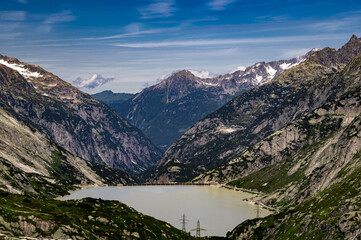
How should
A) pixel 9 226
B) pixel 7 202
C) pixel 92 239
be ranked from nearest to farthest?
pixel 9 226 < pixel 92 239 < pixel 7 202

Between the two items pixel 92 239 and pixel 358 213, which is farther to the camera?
pixel 358 213

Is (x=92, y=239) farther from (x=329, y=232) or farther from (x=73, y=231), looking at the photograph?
(x=329, y=232)

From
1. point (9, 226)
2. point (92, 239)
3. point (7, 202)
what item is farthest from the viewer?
point (7, 202)

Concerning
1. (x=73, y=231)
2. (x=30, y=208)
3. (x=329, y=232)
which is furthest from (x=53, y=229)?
(x=329, y=232)

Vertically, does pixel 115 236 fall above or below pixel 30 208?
below

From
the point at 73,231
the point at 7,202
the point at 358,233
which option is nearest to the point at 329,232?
the point at 358,233

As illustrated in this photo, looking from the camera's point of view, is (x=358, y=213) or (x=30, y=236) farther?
(x=358, y=213)

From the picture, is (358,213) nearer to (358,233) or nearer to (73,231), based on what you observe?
(358,233)

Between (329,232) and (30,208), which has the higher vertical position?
(30,208)

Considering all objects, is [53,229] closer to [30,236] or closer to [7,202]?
[30,236]
